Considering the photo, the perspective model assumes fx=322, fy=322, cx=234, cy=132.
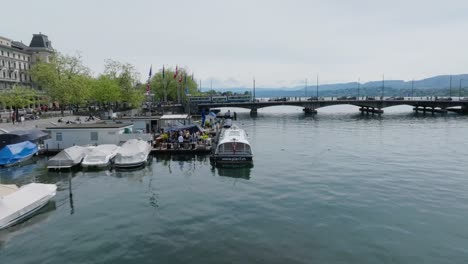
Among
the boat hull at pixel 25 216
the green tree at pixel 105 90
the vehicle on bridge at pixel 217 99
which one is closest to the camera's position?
the boat hull at pixel 25 216

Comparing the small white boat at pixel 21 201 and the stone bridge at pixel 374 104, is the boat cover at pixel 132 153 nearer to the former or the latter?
the small white boat at pixel 21 201

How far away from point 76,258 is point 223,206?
450 inches

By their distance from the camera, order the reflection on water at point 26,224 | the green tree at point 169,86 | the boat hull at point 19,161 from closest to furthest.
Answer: the reflection on water at point 26,224 → the boat hull at point 19,161 → the green tree at point 169,86

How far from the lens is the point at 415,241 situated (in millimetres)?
19906

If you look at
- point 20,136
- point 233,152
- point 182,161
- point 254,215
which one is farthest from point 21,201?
point 20,136

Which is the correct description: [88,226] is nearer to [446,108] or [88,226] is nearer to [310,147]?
[310,147]

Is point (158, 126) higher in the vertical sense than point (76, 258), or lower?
higher

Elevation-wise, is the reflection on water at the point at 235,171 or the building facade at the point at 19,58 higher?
the building facade at the point at 19,58

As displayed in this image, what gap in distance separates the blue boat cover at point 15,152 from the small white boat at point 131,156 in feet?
44.7

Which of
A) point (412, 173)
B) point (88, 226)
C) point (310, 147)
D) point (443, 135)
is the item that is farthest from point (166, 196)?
point (443, 135)

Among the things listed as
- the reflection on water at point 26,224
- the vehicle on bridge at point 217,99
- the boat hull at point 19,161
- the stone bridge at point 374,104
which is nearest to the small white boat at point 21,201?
the reflection on water at point 26,224

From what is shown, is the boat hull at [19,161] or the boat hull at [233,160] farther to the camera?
the boat hull at [19,161]

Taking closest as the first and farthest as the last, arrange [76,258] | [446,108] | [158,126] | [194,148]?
[76,258]
[194,148]
[158,126]
[446,108]

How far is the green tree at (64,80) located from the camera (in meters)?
77.7
